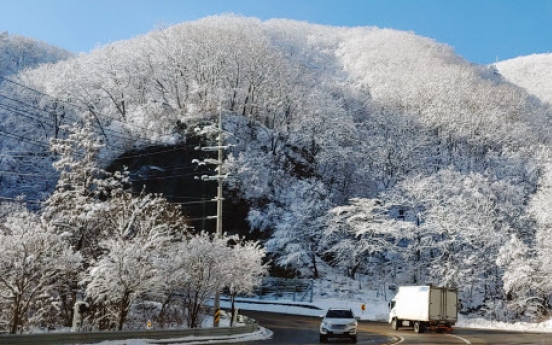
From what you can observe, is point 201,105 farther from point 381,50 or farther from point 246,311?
point 381,50

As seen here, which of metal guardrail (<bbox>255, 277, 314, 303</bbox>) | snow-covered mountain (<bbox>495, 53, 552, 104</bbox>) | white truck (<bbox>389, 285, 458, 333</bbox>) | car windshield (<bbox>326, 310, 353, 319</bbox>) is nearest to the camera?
car windshield (<bbox>326, 310, 353, 319</bbox>)

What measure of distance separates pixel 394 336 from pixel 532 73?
149 metres

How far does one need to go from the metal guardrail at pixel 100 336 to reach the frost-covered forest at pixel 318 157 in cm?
499

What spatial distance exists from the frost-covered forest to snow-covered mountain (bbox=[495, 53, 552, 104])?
31547 mm

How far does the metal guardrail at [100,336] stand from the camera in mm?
14547

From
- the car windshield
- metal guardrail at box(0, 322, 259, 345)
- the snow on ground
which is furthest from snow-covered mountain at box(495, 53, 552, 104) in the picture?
metal guardrail at box(0, 322, 259, 345)

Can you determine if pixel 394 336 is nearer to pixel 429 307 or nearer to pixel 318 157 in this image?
pixel 429 307

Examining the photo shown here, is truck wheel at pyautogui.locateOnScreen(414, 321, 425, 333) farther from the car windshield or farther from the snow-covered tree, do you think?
the snow-covered tree

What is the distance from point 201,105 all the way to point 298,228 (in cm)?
2929

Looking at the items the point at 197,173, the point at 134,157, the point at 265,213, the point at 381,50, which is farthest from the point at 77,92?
the point at 381,50

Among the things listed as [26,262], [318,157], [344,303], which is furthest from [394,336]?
[318,157]

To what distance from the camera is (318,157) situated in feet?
208

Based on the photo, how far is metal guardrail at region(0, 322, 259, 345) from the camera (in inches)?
573

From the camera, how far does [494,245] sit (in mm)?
50812
